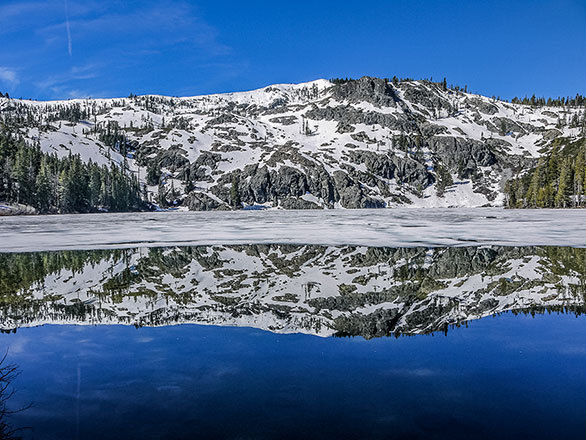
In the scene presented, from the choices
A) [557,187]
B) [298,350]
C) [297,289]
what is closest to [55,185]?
[297,289]

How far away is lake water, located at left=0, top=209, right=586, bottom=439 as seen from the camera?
6426mm

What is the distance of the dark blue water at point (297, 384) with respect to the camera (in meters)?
6.22

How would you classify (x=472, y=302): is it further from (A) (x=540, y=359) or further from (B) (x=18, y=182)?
(B) (x=18, y=182)

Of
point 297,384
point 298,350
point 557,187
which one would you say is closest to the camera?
point 297,384

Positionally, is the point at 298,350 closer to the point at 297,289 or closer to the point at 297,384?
the point at 297,384

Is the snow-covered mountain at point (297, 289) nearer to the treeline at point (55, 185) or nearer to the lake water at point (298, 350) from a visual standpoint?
the lake water at point (298, 350)

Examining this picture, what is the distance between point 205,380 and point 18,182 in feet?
403

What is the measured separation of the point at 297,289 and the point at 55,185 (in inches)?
4884

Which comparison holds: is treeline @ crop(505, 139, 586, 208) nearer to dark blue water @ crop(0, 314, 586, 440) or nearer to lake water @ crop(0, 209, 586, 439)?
lake water @ crop(0, 209, 586, 439)

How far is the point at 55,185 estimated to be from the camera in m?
119

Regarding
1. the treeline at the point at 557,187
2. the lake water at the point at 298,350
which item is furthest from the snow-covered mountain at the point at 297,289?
the treeline at the point at 557,187

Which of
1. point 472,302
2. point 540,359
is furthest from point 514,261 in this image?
point 540,359

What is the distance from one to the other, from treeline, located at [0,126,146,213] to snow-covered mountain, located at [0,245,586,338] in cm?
10083

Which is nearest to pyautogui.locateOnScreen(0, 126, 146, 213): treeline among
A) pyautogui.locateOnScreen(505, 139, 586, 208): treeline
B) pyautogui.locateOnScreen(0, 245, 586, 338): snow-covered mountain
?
pyautogui.locateOnScreen(0, 245, 586, 338): snow-covered mountain
